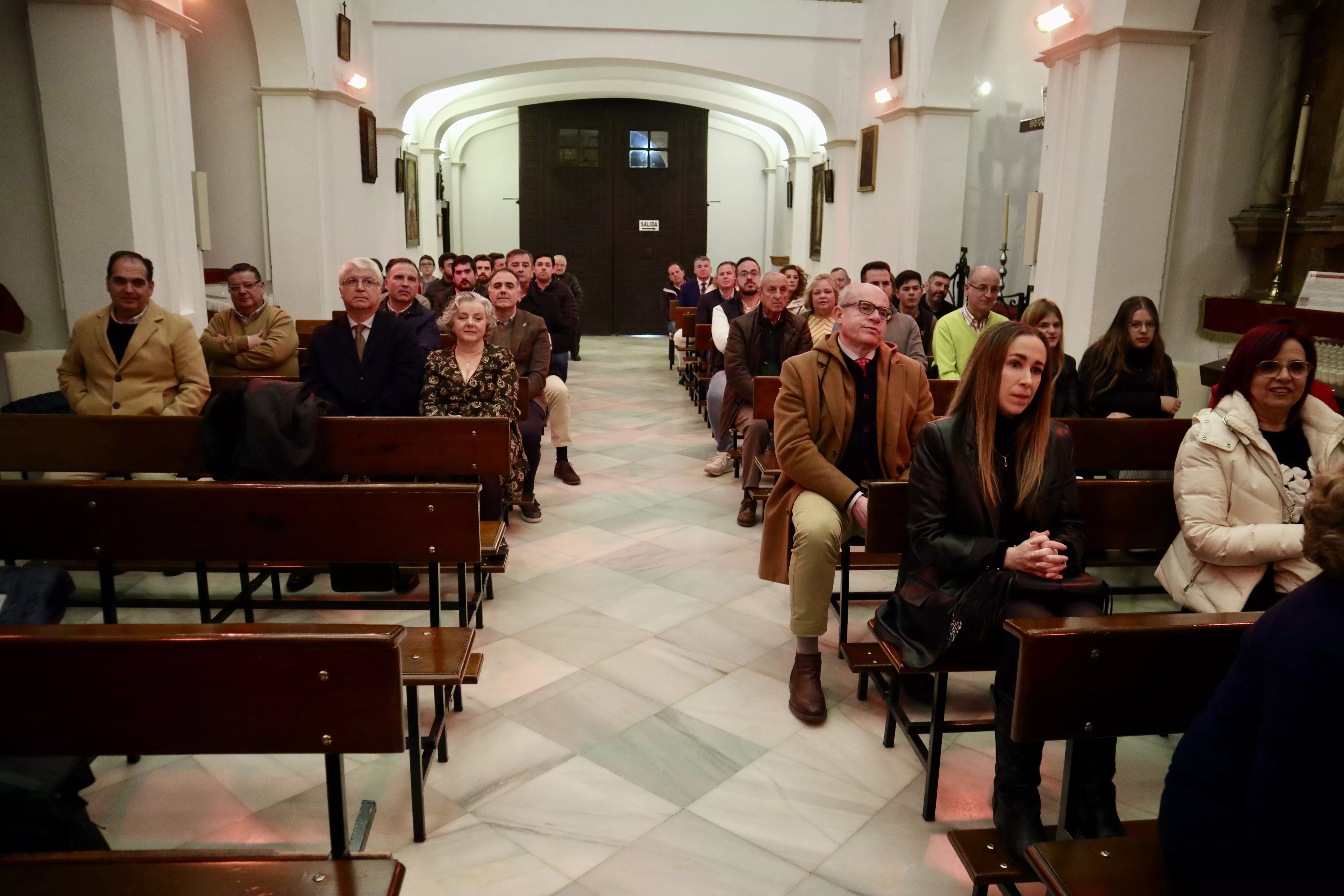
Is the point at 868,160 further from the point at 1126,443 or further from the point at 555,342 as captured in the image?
the point at 1126,443

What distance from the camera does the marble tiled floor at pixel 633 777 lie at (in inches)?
97.8

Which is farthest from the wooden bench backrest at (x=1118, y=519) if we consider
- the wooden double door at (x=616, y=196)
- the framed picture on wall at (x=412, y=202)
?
the wooden double door at (x=616, y=196)

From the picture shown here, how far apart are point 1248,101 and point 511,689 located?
5972 mm

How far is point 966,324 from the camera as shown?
18.1 ft

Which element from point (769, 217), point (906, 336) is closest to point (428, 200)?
point (769, 217)

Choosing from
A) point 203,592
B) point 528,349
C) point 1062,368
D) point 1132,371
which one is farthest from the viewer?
point 528,349

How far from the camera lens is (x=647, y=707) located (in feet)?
11.0

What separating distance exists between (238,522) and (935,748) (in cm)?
227

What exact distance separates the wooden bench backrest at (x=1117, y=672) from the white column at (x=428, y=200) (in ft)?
42.4

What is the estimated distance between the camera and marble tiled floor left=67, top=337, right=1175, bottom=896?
2484mm

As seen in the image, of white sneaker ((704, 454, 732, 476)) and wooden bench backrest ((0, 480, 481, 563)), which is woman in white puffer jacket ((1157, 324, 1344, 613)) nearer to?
wooden bench backrest ((0, 480, 481, 563))

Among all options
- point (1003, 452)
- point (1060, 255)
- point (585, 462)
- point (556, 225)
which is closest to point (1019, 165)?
point (1060, 255)

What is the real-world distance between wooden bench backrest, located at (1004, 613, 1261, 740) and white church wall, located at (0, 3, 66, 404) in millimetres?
5771

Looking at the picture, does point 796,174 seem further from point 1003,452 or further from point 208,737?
point 208,737
